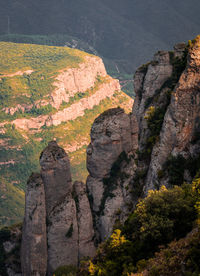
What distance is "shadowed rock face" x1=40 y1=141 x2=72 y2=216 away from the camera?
49938mm

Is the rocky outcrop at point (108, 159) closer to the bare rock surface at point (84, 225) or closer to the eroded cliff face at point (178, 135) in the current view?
the bare rock surface at point (84, 225)

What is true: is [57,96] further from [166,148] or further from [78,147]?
[166,148]

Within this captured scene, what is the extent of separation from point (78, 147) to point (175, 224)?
14987cm

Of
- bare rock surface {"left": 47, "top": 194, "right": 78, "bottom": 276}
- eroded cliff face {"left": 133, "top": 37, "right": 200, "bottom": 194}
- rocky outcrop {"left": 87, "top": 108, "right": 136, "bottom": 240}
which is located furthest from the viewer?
rocky outcrop {"left": 87, "top": 108, "right": 136, "bottom": 240}

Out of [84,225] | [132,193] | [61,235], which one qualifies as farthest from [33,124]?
[132,193]

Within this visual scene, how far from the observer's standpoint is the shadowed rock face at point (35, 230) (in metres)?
48.7

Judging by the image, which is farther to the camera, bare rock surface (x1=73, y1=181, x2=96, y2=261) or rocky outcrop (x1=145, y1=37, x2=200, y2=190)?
bare rock surface (x1=73, y1=181, x2=96, y2=261)

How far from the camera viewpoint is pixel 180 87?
32.2m

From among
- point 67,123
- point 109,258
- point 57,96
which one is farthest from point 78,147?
point 109,258

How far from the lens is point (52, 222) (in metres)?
49.7

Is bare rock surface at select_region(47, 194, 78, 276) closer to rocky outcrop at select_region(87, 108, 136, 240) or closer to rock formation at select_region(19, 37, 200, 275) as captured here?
rock formation at select_region(19, 37, 200, 275)

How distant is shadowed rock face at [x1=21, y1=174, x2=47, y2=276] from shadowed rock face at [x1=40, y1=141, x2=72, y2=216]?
0.96 m

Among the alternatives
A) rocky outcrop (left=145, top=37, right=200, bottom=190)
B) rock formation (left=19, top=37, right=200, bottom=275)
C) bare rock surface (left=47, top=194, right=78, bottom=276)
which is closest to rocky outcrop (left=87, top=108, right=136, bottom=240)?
rock formation (left=19, top=37, right=200, bottom=275)

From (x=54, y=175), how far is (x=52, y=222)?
20.7 feet
